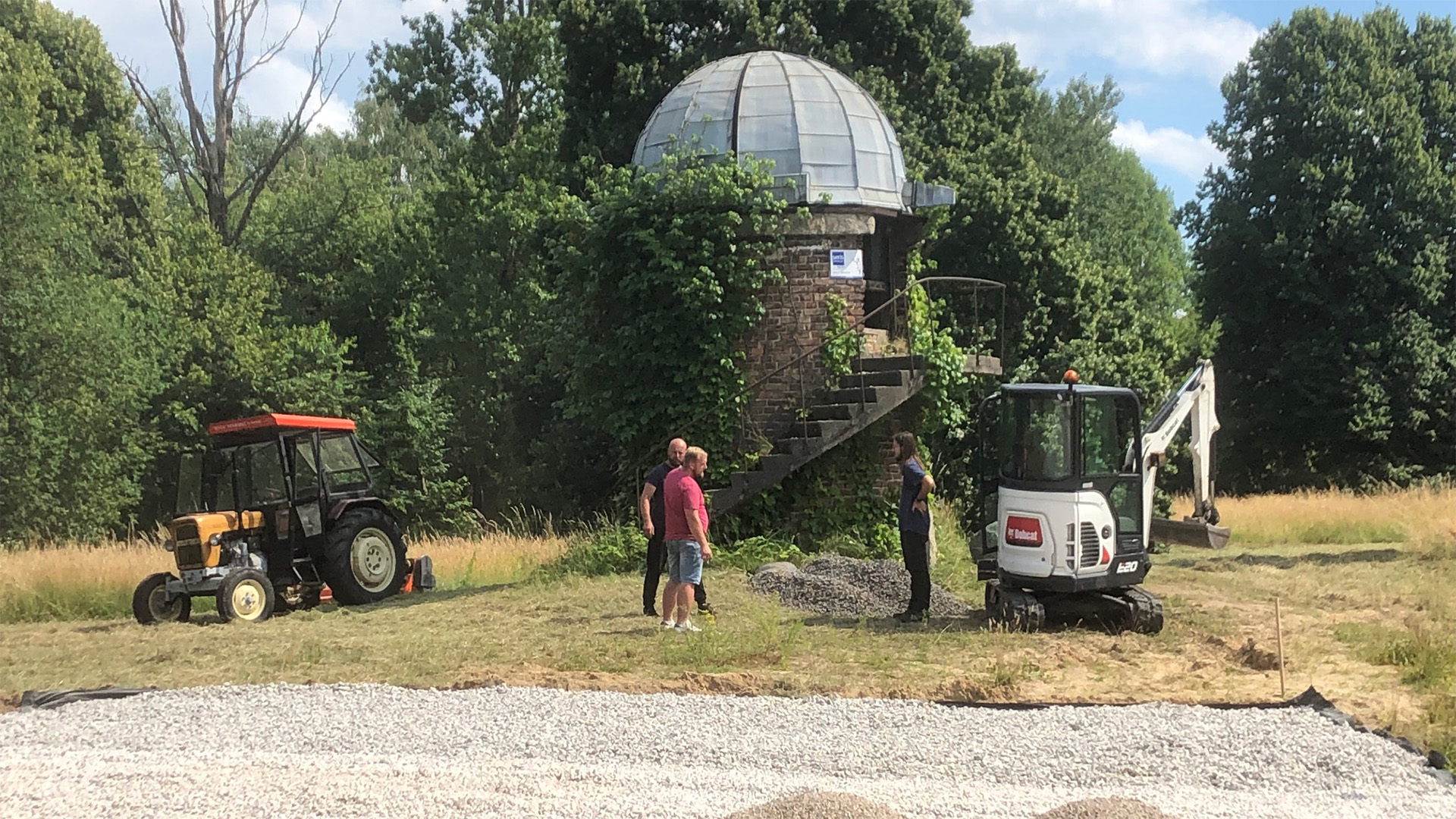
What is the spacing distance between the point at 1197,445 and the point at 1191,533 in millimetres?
1830

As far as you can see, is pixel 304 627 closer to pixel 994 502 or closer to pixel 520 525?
pixel 994 502

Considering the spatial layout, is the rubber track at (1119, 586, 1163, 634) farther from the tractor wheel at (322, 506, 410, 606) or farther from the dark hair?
the tractor wheel at (322, 506, 410, 606)

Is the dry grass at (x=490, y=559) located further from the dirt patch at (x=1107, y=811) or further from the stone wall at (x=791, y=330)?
the dirt patch at (x=1107, y=811)

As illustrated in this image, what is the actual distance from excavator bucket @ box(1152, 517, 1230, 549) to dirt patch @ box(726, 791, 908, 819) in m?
10.8

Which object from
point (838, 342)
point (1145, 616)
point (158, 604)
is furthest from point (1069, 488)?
point (158, 604)

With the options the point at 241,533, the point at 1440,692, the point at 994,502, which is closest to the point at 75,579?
the point at 241,533

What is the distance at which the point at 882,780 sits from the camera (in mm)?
6812

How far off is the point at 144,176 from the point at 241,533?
25.3m

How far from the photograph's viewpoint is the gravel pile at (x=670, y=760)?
6.36 m

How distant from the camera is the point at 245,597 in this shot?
15508 mm

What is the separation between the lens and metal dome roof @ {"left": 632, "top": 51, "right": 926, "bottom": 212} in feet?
67.3

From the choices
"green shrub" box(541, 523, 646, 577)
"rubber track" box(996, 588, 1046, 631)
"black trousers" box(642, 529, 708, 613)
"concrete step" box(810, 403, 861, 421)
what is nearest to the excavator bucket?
"rubber track" box(996, 588, 1046, 631)

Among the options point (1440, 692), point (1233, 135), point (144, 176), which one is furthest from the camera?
point (1233, 135)

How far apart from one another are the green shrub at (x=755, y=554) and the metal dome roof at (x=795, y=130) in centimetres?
506
